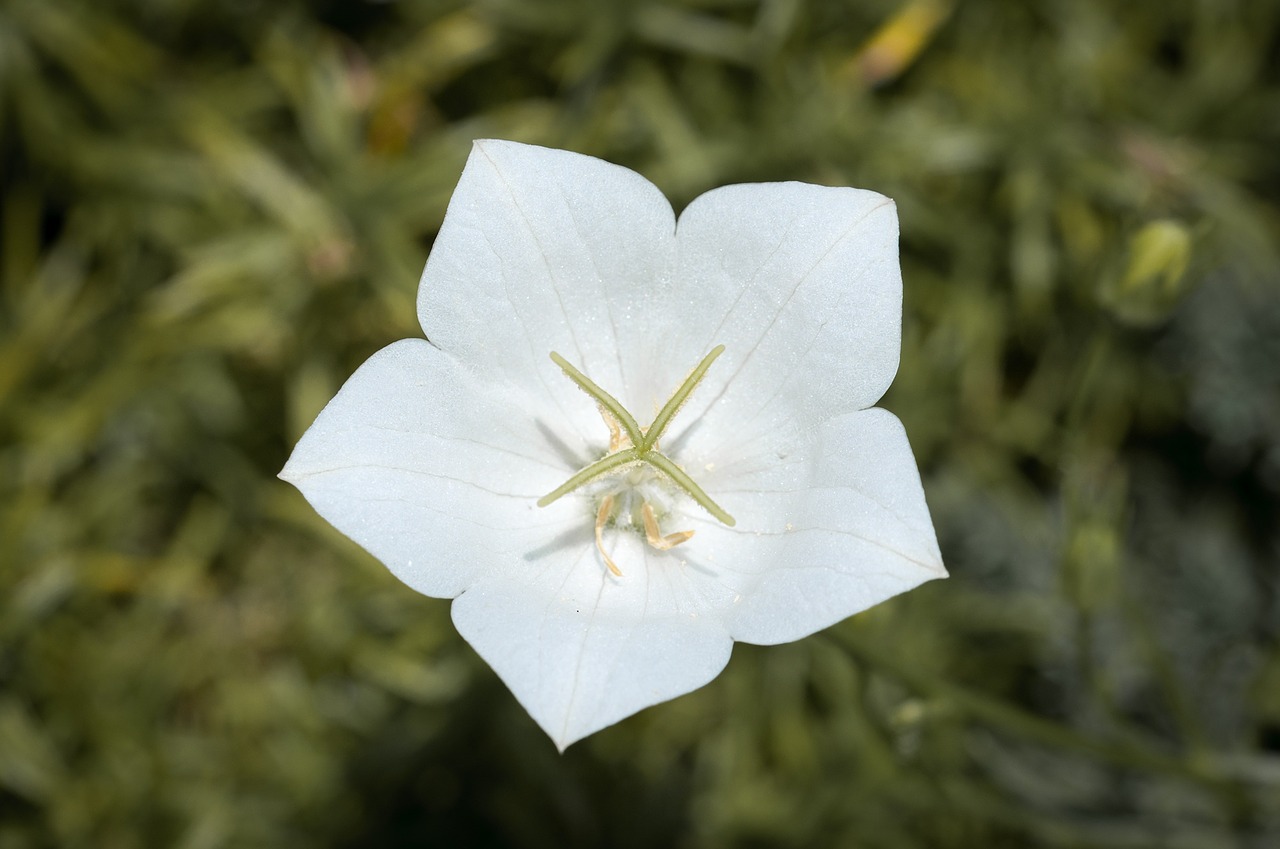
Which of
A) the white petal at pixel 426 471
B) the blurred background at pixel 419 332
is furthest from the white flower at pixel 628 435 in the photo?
the blurred background at pixel 419 332

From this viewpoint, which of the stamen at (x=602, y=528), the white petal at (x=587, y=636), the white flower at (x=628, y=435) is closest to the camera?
the white petal at (x=587, y=636)

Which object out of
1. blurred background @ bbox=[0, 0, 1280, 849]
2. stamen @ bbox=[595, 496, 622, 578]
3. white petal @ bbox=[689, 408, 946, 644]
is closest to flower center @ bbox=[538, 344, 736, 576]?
stamen @ bbox=[595, 496, 622, 578]

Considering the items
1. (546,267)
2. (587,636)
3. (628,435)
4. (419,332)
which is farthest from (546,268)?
(419,332)

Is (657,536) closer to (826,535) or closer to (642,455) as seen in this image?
(642,455)

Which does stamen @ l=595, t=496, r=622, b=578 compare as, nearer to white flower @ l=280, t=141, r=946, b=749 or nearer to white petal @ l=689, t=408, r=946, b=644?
white flower @ l=280, t=141, r=946, b=749

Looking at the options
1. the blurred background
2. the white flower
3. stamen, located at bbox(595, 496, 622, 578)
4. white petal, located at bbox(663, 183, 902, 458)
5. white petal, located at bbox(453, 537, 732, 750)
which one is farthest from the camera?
the blurred background

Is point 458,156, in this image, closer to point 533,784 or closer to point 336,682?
point 336,682

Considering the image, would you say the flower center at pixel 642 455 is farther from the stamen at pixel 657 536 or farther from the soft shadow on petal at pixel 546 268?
the soft shadow on petal at pixel 546 268
